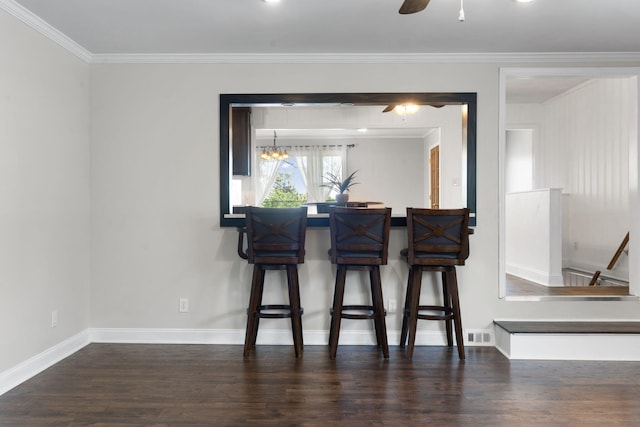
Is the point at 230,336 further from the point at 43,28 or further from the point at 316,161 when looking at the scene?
Answer: the point at 316,161

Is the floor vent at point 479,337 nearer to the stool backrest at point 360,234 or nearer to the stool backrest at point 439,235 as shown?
the stool backrest at point 439,235

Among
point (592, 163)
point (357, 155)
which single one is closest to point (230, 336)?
point (592, 163)

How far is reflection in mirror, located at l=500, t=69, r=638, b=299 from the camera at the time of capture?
507 cm

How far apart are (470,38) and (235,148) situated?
3.19m

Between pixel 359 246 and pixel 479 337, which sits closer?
pixel 359 246

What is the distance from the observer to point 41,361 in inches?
118

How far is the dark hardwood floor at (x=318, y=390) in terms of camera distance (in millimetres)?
2318

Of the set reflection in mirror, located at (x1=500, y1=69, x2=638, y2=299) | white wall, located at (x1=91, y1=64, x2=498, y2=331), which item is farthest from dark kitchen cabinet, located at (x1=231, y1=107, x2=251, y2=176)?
reflection in mirror, located at (x1=500, y1=69, x2=638, y2=299)

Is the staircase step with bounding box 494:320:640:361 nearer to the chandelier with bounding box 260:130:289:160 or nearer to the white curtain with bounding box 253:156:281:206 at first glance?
the chandelier with bounding box 260:130:289:160

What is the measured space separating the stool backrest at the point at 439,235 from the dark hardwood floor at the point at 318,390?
29.3 inches

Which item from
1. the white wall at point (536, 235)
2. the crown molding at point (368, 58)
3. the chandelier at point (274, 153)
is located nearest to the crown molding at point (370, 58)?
the crown molding at point (368, 58)

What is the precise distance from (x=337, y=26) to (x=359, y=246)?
1.54 metres

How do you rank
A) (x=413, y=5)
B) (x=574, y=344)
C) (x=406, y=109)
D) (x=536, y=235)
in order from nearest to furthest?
(x=413, y=5), (x=574, y=344), (x=536, y=235), (x=406, y=109)

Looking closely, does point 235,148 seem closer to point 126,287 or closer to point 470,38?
point 126,287
